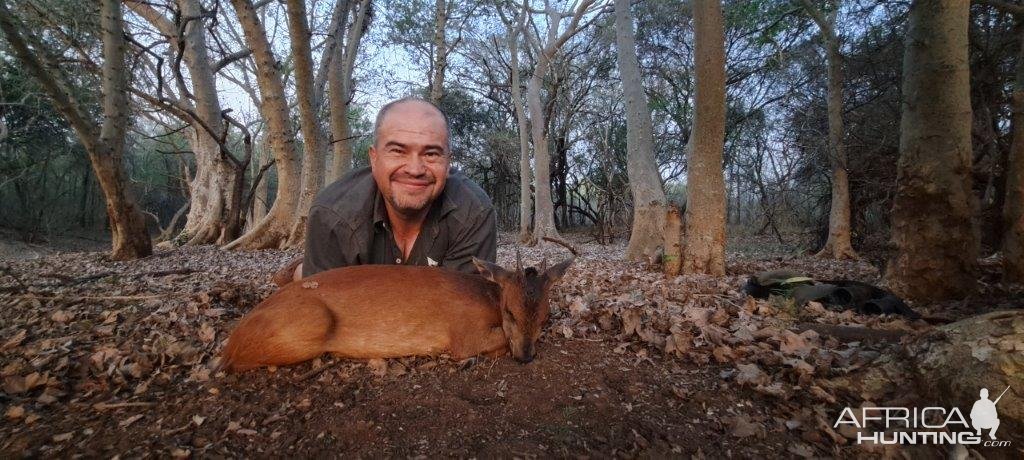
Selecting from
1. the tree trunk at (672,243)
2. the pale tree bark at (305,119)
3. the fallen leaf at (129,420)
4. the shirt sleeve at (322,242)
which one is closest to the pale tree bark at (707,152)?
the tree trunk at (672,243)

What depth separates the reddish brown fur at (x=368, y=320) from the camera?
2617mm

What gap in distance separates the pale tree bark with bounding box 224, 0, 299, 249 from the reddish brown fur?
7.37 metres

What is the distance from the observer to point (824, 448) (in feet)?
6.09

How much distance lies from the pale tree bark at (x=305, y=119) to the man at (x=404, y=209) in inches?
220

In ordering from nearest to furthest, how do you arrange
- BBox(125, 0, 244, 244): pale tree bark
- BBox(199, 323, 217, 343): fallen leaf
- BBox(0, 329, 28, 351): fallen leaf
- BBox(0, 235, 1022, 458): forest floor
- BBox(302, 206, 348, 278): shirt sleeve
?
BBox(0, 235, 1022, 458): forest floor, BBox(0, 329, 28, 351): fallen leaf, BBox(199, 323, 217, 343): fallen leaf, BBox(302, 206, 348, 278): shirt sleeve, BBox(125, 0, 244, 244): pale tree bark

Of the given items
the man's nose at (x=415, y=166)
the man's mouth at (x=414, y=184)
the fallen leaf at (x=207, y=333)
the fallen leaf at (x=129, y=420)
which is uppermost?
the man's nose at (x=415, y=166)

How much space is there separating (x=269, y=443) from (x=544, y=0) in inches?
636

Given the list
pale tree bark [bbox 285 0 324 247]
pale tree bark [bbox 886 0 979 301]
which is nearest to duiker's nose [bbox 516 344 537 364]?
pale tree bark [bbox 886 0 979 301]

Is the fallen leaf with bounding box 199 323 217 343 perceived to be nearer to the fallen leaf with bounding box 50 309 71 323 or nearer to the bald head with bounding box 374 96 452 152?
the fallen leaf with bounding box 50 309 71 323

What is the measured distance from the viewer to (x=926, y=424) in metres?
1.85

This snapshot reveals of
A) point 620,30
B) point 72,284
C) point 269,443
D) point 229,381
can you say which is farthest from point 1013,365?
point 620,30

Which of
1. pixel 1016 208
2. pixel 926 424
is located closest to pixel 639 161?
pixel 1016 208

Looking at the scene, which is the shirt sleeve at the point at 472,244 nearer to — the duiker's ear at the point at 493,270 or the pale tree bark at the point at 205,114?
the duiker's ear at the point at 493,270

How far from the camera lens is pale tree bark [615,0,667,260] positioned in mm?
9000
